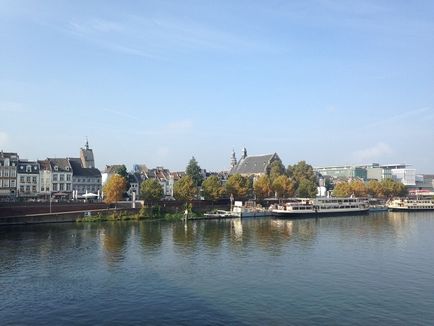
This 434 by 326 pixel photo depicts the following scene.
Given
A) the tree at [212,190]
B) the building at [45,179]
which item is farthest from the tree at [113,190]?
the building at [45,179]

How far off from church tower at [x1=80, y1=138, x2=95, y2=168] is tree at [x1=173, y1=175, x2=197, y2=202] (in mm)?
38211

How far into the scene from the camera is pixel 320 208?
11531cm

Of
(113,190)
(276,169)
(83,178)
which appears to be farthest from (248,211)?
(83,178)

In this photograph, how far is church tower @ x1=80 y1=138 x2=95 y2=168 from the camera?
133 meters

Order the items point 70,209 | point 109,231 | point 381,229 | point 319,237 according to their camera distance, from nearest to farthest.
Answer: point 319,237 → point 109,231 → point 381,229 → point 70,209

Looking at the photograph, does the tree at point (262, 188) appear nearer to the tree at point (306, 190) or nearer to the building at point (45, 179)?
the tree at point (306, 190)

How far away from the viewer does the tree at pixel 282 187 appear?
423 ft

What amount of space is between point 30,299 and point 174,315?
1117 cm

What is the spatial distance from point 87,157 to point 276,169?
197ft

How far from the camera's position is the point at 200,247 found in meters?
56.6

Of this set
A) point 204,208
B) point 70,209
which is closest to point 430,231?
point 204,208

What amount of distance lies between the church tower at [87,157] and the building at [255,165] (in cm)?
5485

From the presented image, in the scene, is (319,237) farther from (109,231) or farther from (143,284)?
(143,284)

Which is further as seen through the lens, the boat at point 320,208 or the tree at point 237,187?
A: the tree at point 237,187
